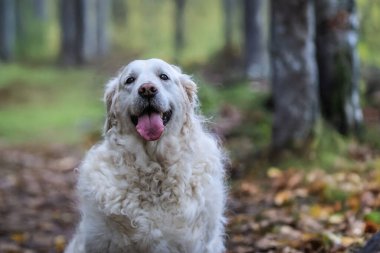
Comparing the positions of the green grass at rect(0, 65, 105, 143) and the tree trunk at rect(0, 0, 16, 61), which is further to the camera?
the tree trunk at rect(0, 0, 16, 61)

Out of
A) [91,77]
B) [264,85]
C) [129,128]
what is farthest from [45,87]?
[129,128]

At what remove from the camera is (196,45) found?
33.3 metres

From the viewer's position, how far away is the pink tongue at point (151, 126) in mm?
3752

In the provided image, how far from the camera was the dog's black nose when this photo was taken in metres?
3.64

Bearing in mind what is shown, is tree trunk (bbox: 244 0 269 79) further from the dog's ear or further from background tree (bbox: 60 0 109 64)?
the dog's ear

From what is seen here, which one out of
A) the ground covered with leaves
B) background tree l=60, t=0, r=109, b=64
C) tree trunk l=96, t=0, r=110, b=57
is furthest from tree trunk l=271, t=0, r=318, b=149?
tree trunk l=96, t=0, r=110, b=57

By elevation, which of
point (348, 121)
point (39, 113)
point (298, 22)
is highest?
point (298, 22)

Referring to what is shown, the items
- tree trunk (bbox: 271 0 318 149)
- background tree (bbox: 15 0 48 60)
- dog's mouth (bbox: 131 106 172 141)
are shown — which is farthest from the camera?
background tree (bbox: 15 0 48 60)

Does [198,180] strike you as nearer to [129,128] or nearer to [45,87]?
[129,128]

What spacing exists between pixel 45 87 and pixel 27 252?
15018mm

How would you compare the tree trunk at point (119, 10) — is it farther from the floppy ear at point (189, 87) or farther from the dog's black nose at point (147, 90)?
the dog's black nose at point (147, 90)

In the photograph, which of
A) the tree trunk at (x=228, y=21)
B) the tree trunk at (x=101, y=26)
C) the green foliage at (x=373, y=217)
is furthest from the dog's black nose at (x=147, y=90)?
the tree trunk at (x=101, y=26)

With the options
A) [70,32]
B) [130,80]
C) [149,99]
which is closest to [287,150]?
[130,80]

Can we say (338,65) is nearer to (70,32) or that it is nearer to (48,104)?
(48,104)
